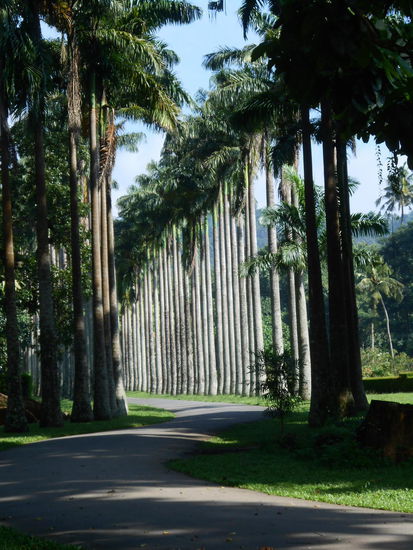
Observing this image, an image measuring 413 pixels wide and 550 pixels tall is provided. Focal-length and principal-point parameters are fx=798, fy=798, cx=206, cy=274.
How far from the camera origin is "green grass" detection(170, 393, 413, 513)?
10.3 m

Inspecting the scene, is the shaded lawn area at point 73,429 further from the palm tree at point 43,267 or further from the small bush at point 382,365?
the small bush at point 382,365

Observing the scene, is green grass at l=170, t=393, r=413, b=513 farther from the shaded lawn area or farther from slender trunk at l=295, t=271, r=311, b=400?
slender trunk at l=295, t=271, r=311, b=400

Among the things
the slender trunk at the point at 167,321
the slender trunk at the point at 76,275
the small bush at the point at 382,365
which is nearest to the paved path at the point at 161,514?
the slender trunk at the point at 76,275

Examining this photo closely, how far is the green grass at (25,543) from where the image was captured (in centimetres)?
732

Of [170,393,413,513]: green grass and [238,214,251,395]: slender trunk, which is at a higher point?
[238,214,251,395]: slender trunk

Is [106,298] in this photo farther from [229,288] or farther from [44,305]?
[229,288]

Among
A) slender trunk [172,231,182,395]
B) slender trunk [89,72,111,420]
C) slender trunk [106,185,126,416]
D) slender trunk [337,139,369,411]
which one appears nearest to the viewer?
slender trunk [337,139,369,411]

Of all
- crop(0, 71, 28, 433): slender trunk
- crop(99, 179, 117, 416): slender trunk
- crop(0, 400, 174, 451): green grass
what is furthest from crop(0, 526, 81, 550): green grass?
crop(99, 179, 117, 416): slender trunk

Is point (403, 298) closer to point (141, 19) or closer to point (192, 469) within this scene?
point (141, 19)

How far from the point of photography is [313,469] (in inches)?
513

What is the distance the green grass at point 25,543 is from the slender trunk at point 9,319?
583 inches

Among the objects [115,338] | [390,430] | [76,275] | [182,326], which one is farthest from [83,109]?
[182,326]

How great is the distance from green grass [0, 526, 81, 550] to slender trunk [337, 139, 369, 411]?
16352 millimetres

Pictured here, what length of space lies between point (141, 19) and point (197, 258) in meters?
26.3
